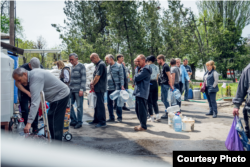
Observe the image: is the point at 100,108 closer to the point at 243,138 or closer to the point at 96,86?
the point at 96,86

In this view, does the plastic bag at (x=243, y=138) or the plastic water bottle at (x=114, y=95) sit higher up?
the plastic water bottle at (x=114, y=95)

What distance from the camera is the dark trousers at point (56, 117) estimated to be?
3795mm

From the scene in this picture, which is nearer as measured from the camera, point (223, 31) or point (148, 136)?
point (148, 136)

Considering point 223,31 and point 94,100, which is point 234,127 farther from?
point 223,31

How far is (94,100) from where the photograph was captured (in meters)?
6.64

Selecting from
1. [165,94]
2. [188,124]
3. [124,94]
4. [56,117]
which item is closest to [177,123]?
[188,124]

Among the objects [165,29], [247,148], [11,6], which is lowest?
[247,148]

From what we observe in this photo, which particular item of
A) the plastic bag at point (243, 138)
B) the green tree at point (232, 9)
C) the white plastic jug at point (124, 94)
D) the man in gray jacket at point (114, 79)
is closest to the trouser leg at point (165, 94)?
the white plastic jug at point (124, 94)

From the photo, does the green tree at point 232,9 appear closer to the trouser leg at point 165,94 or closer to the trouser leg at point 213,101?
the trouser leg at point 213,101

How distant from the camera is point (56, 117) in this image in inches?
151

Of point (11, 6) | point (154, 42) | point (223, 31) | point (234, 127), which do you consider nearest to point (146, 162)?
point (234, 127)

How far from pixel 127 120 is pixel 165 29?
18572 millimetres

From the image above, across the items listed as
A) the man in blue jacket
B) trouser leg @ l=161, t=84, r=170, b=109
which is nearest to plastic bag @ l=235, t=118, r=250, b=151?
the man in blue jacket

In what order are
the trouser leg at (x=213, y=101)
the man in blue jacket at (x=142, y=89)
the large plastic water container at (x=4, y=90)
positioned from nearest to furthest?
the large plastic water container at (x=4, y=90) → the man in blue jacket at (x=142, y=89) → the trouser leg at (x=213, y=101)
